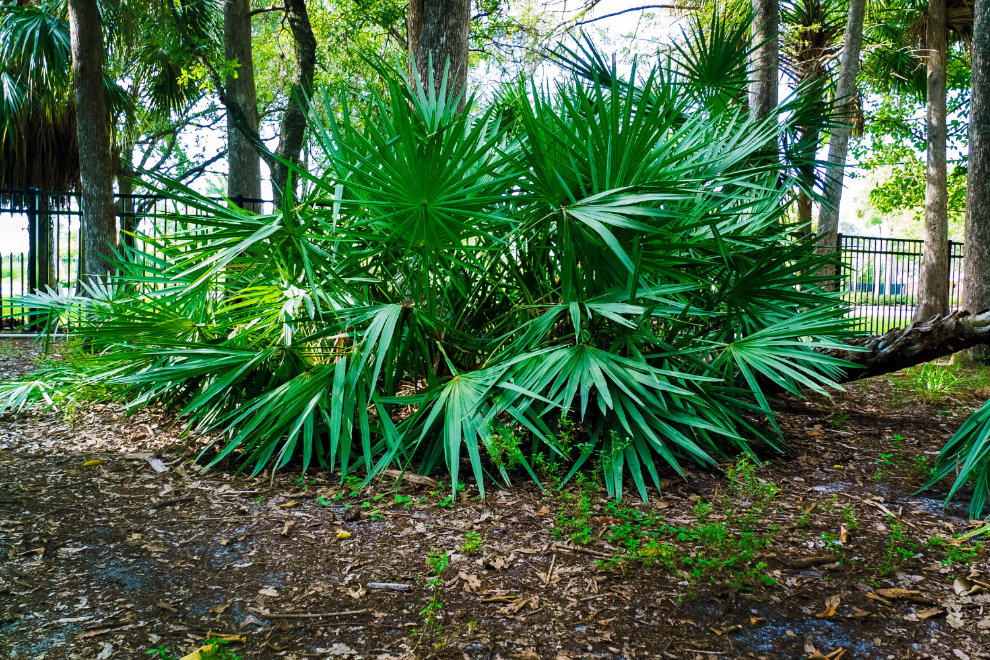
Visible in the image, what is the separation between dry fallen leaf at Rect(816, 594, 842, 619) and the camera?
2176 mm

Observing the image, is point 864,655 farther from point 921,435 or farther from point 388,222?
point 921,435

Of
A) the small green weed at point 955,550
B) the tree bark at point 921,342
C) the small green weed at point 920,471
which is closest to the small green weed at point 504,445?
the small green weed at point 955,550

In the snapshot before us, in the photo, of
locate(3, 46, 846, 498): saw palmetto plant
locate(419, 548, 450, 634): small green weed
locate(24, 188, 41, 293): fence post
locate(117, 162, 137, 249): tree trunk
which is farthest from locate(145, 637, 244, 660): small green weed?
locate(24, 188, 41, 293): fence post

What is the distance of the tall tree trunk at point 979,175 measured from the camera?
6.86m

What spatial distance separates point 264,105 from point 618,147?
63.6 feet

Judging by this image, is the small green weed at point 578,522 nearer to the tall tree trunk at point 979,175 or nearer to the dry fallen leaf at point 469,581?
the dry fallen leaf at point 469,581

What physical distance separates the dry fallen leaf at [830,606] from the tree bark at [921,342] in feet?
7.03

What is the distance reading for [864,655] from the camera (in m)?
1.97

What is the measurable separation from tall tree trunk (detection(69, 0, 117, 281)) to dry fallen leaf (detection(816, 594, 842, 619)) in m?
6.16

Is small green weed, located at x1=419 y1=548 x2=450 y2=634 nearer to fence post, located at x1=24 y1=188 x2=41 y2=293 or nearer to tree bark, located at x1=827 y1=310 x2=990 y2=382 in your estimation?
tree bark, located at x1=827 y1=310 x2=990 y2=382

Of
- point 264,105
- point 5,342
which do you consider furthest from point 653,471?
point 264,105

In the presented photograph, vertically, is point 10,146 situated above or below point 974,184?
above

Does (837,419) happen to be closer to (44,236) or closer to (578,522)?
(578,522)

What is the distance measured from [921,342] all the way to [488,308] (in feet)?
8.73
